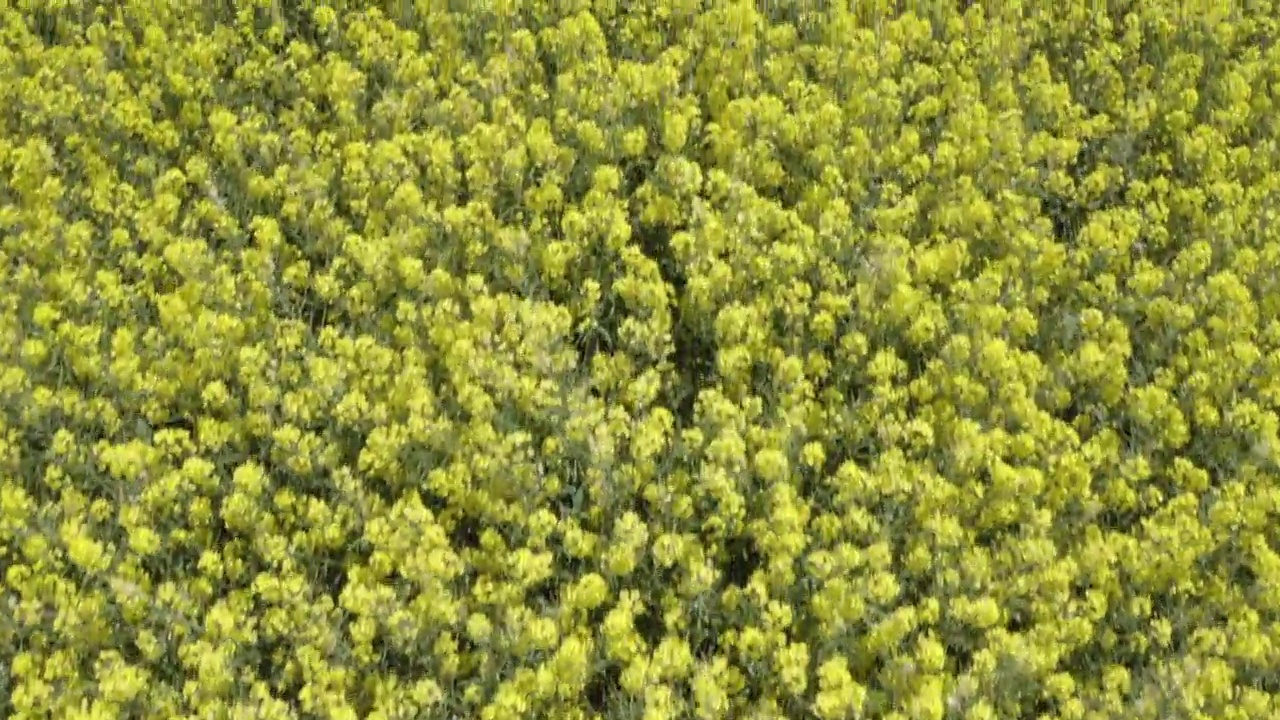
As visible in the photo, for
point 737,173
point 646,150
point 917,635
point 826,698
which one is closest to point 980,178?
point 737,173

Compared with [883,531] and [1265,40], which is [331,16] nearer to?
[883,531]

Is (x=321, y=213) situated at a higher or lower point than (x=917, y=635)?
higher

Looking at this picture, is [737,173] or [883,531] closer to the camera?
[883,531]

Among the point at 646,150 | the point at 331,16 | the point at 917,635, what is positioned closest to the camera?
the point at 917,635

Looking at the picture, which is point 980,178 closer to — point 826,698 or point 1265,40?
point 1265,40

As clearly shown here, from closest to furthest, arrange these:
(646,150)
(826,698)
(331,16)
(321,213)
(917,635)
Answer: (826,698)
(917,635)
(321,213)
(646,150)
(331,16)

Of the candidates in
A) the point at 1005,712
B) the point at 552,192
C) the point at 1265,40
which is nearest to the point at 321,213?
the point at 552,192

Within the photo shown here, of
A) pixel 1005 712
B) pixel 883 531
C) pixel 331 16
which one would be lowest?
pixel 1005 712
